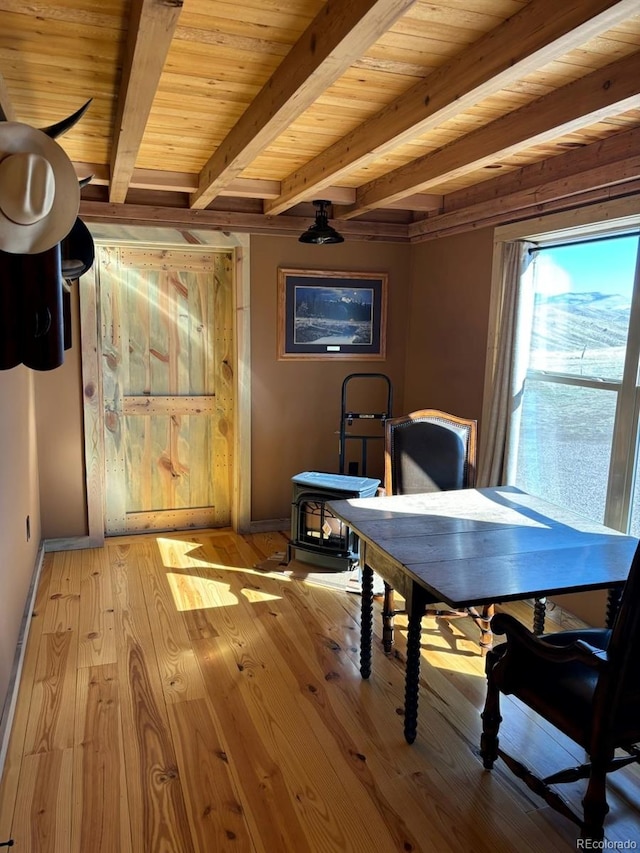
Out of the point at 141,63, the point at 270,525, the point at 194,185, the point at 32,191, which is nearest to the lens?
the point at 32,191

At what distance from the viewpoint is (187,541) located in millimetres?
4562

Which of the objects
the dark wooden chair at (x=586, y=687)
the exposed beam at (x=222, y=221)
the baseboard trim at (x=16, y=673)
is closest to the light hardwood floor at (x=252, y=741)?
the baseboard trim at (x=16, y=673)

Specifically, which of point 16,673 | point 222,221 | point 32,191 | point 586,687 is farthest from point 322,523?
point 32,191

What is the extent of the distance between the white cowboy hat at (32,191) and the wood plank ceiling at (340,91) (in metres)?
0.39

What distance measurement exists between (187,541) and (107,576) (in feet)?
2.50

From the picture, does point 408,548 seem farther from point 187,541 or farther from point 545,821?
point 187,541

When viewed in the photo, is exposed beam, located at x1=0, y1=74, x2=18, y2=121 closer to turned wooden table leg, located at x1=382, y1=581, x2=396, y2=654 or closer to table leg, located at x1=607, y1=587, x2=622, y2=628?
turned wooden table leg, located at x1=382, y1=581, x2=396, y2=654

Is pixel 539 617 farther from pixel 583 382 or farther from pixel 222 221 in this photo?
pixel 222 221

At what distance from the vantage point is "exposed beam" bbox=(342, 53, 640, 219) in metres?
1.98

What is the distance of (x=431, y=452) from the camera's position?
3377 millimetres

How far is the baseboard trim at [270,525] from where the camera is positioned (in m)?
4.74

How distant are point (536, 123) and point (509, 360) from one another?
152 cm

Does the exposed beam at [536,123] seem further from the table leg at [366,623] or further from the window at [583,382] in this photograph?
the table leg at [366,623]

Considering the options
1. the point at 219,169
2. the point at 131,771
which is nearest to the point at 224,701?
the point at 131,771
